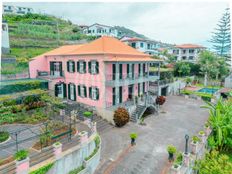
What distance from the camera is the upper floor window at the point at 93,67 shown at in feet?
66.4

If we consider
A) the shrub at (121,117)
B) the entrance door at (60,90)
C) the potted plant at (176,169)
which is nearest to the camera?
the potted plant at (176,169)

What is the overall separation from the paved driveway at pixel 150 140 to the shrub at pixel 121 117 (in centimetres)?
59

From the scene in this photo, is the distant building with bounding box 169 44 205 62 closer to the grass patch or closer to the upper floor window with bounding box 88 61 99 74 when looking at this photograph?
the upper floor window with bounding box 88 61 99 74

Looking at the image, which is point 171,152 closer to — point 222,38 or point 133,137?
point 133,137

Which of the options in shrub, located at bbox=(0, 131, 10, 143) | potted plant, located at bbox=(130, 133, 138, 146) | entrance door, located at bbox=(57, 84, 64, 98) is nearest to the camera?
shrub, located at bbox=(0, 131, 10, 143)

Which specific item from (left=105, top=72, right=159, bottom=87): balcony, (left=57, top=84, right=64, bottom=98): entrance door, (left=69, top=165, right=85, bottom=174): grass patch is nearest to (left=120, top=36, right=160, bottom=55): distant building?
(left=105, top=72, right=159, bottom=87): balcony

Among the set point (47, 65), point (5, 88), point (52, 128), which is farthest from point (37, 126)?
point (47, 65)

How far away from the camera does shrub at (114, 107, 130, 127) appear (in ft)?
60.3

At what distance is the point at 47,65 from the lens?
1040 inches

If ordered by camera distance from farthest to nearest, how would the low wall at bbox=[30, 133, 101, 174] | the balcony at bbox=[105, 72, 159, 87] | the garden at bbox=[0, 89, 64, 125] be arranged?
the balcony at bbox=[105, 72, 159, 87]
the garden at bbox=[0, 89, 64, 125]
the low wall at bbox=[30, 133, 101, 174]

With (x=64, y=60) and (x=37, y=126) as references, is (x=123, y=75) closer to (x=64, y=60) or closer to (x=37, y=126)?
(x=64, y=60)

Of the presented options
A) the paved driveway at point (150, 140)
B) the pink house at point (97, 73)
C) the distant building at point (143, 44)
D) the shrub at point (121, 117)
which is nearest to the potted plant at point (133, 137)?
the paved driveway at point (150, 140)

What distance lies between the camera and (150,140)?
16312 mm

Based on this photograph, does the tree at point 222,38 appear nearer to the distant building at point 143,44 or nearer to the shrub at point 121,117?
the distant building at point 143,44
